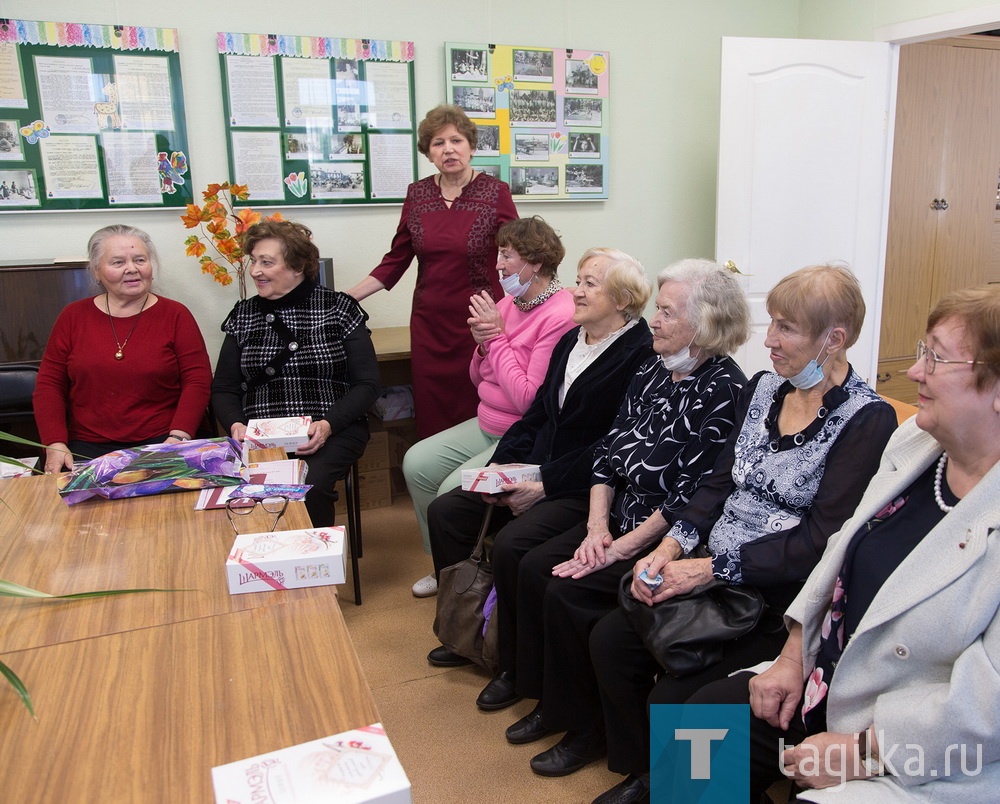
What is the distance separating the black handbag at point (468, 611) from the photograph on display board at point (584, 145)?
2302 millimetres

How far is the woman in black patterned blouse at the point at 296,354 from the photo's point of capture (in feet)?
9.07

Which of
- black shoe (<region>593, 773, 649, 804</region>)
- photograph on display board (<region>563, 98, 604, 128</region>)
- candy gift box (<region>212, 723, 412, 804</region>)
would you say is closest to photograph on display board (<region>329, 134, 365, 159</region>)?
photograph on display board (<region>563, 98, 604, 128</region>)

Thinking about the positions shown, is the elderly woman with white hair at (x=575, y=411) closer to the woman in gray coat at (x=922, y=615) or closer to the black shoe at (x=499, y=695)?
the black shoe at (x=499, y=695)

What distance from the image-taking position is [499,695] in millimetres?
2219

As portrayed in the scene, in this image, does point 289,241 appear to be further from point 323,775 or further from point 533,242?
point 323,775

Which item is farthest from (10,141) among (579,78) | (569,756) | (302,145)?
(569,756)

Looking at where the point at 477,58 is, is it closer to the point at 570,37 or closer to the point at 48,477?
the point at 570,37

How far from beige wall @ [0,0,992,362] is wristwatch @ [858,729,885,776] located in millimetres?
2927

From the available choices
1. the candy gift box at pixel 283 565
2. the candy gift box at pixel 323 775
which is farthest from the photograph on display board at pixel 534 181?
the candy gift box at pixel 323 775

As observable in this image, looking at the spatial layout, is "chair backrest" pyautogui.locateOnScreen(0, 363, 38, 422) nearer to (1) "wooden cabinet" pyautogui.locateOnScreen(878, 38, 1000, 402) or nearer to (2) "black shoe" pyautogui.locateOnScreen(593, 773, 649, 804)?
(2) "black shoe" pyautogui.locateOnScreen(593, 773, 649, 804)

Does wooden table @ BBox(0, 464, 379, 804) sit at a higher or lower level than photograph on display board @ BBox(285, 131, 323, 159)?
lower

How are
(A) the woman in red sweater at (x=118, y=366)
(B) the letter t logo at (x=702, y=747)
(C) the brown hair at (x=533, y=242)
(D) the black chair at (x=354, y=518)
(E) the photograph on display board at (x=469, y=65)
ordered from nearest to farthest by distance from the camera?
1. (B) the letter t logo at (x=702, y=747)
2. (C) the brown hair at (x=533, y=242)
3. (A) the woman in red sweater at (x=118, y=366)
4. (D) the black chair at (x=354, y=518)
5. (E) the photograph on display board at (x=469, y=65)

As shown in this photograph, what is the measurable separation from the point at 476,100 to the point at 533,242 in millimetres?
1466

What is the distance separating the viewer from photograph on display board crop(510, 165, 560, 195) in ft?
12.7
